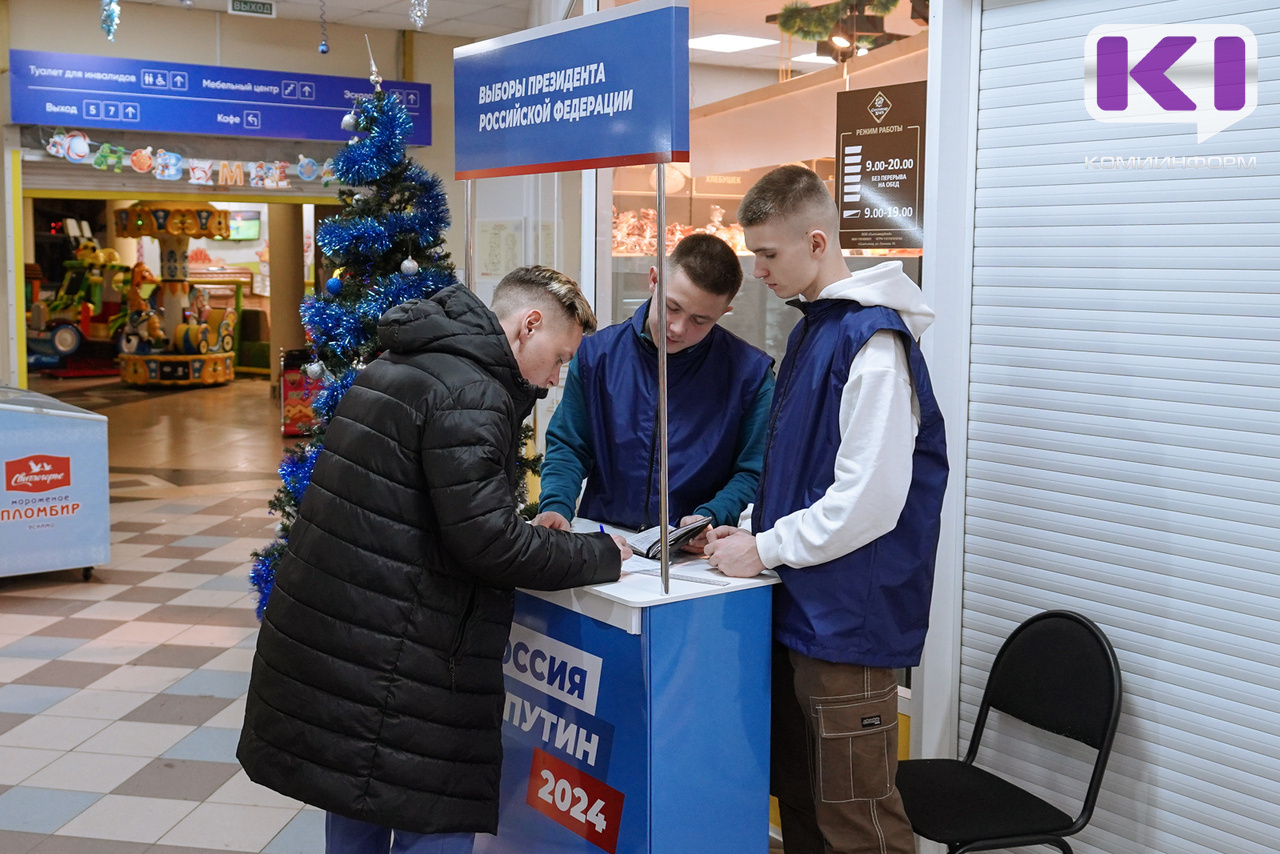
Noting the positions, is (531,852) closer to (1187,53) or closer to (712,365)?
(712,365)

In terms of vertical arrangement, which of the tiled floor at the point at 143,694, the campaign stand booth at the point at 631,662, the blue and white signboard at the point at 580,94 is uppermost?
the blue and white signboard at the point at 580,94

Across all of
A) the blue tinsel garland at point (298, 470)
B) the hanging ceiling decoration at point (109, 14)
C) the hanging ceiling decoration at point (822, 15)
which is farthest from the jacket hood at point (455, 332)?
the hanging ceiling decoration at point (109, 14)

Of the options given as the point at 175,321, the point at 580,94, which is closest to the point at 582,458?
the point at 580,94

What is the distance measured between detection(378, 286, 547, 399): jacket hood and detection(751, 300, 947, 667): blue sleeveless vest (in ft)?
1.78

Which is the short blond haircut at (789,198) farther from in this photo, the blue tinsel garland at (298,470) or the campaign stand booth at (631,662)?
the blue tinsel garland at (298,470)

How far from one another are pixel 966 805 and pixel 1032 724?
30 cm

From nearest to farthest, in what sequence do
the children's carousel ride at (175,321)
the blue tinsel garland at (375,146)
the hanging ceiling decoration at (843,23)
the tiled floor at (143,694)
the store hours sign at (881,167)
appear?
the store hours sign at (881,167)
the hanging ceiling decoration at (843,23)
the tiled floor at (143,694)
the blue tinsel garland at (375,146)
the children's carousel ride at (175,321)

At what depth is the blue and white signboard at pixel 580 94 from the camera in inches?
73.2

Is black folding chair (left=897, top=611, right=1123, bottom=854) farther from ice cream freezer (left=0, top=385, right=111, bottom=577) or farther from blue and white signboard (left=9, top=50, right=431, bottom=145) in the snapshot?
blue and white signboard (left=9, top=50, right=431, bottom=145)

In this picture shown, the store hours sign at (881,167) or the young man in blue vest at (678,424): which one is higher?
the store hours sign at (881,167)

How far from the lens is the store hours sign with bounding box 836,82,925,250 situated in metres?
2.82

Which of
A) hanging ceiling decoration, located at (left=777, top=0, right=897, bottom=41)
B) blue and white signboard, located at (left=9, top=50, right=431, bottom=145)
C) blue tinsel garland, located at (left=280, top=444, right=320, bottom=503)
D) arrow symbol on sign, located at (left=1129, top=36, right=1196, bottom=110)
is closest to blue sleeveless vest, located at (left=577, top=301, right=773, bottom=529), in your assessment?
arrow symbol on sign, located at (left=1129, top=36, right=1196, bottom=110)

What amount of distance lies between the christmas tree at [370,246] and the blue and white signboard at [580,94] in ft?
4.78

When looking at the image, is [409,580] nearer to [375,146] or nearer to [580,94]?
[580,94]
